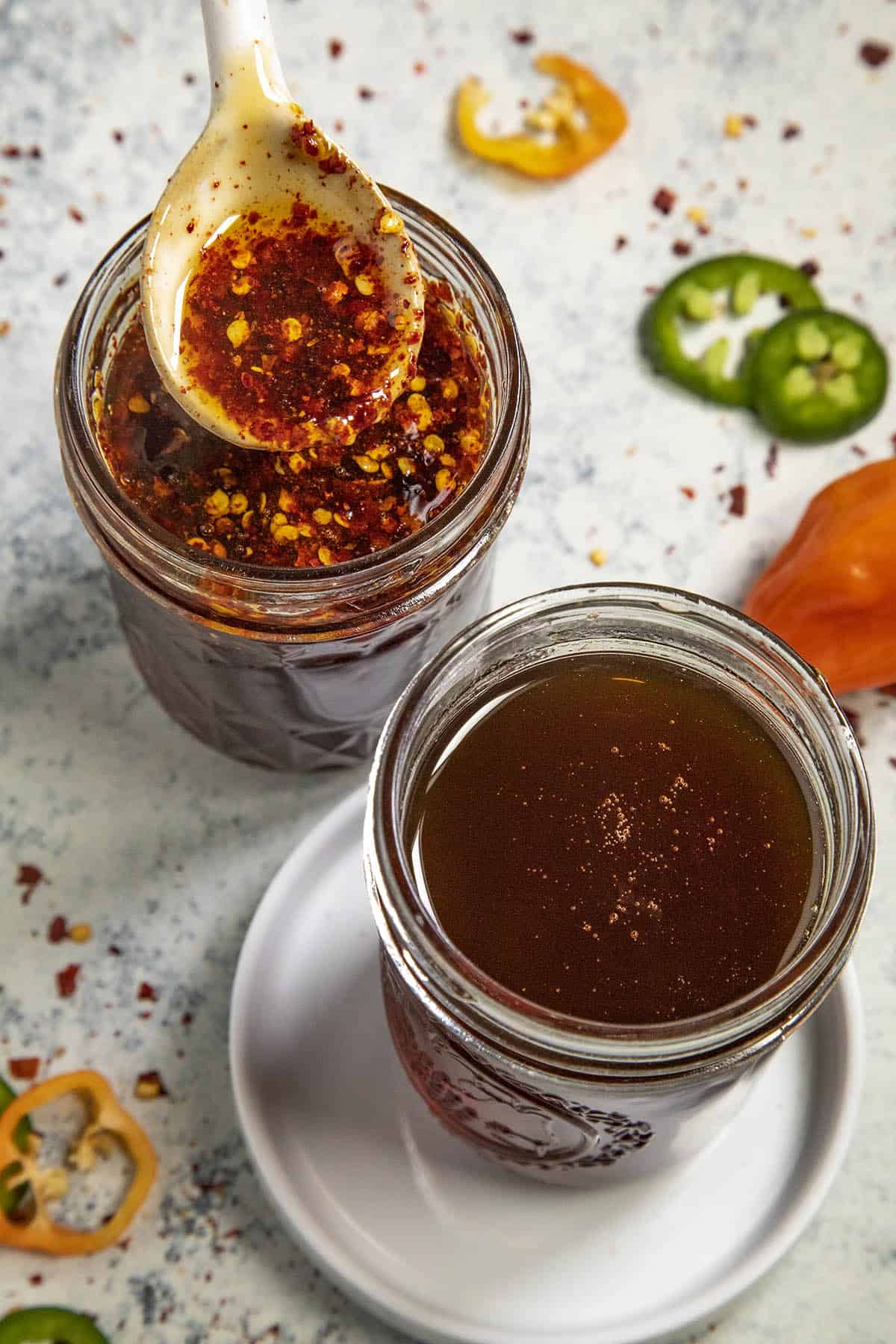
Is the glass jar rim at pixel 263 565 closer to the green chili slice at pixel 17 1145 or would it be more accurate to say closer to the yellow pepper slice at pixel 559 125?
the yellow pepper slice at pixel 559 125

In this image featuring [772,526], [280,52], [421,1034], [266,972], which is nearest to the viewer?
[421,1034]

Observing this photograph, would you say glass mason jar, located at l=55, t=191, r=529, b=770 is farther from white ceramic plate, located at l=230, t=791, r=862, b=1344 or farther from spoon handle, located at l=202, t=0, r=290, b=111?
white ceramic plate, located at l=230, t=791, r=862, b=1344

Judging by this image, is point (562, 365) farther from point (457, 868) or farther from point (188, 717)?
point (457, 868)

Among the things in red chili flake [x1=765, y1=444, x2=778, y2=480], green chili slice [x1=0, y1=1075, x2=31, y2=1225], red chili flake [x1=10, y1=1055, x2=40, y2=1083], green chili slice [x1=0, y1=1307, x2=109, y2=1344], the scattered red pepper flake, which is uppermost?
red chili flake [x1=765, y1=444, x2=778, y2=480]

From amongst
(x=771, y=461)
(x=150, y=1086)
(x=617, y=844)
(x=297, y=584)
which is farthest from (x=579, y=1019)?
(x=771, y=461)

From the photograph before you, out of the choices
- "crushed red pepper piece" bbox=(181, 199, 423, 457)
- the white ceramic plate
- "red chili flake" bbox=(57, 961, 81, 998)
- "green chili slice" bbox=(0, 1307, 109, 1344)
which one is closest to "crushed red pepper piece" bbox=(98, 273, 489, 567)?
"crushed red pepper piece" bbox=(181, 199, 423, 457)

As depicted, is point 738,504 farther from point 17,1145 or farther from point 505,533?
point 17,1145

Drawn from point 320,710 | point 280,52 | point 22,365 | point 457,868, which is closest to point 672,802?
point 457,868
